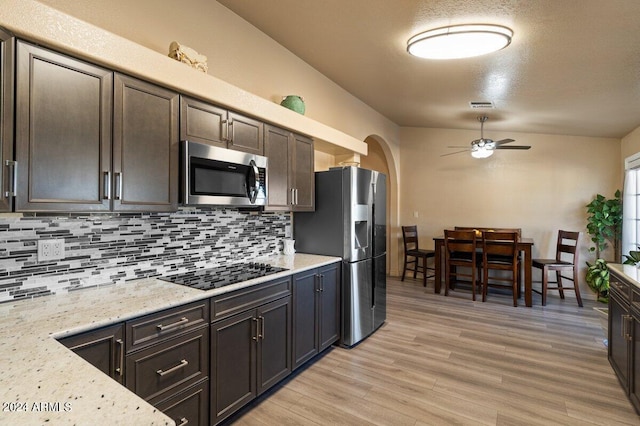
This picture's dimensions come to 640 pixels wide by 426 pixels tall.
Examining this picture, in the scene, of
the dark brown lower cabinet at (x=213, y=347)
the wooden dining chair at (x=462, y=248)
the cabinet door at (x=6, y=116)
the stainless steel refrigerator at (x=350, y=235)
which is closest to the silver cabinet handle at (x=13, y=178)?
the cabinet door at (x=6, y=116)

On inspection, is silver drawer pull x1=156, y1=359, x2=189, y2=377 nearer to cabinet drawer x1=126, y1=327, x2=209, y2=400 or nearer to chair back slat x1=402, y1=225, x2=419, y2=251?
cabinet drawer x1=126, y1=327, x2=209, y2=400

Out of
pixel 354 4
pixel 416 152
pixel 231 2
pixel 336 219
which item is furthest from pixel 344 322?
pixel 416 152

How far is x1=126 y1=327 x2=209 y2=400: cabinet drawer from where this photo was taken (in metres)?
1.52

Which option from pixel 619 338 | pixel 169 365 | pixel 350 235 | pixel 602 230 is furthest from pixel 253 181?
pixel 602 230

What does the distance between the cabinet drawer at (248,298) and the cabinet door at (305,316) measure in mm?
161

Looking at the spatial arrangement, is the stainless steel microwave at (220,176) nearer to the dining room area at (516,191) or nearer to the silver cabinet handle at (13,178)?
the silver cabinet handle at (13,178)

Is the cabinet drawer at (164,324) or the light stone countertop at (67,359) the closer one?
the light stone countertop at (67,359)

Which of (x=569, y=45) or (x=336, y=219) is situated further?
(x=336, y=219)

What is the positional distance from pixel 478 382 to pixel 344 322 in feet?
3.98

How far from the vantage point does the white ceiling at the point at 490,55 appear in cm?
225

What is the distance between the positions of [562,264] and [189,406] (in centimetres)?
508

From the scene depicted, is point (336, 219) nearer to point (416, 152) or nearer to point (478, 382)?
point (478, 382)

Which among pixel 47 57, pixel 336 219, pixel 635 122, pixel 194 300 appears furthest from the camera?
pixel 635 122

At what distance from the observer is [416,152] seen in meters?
6.34
